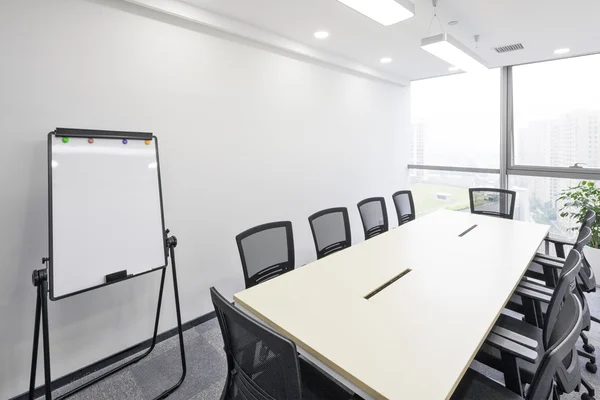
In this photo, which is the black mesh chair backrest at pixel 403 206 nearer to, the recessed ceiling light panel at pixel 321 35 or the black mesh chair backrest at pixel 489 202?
the black mesh chair backrest at pixel 489 202

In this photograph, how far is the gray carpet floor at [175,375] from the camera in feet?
6.73

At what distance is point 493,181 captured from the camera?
15.5 ft

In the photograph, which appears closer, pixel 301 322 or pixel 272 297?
pixel 301 322

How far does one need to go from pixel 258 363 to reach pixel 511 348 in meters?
1.12

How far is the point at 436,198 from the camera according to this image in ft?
17.8

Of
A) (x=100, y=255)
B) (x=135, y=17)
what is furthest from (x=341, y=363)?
Result: (x=135, y=17)

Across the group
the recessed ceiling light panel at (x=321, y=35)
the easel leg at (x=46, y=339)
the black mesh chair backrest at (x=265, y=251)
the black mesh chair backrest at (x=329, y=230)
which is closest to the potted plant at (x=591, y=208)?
the black mesh chair backrest at (x=329, y=230)

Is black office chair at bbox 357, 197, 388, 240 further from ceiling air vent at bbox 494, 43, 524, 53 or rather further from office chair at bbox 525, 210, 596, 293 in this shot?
ceiling air vent at bbox 494, 43, 524, 53

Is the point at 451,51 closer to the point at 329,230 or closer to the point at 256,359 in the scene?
the point at 329,230

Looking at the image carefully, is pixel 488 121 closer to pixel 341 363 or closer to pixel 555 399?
pixel 555 399

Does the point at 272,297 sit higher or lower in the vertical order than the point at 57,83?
lower

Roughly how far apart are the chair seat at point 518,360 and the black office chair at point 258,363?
0.80 meters

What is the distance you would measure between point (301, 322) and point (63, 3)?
2493mm


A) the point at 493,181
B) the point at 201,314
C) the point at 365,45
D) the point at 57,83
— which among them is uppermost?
the point at 365,45
